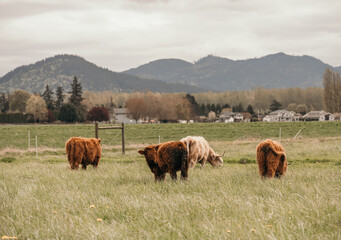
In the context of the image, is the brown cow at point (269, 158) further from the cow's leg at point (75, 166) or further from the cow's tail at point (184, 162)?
the cow's leg at point (75, 166)

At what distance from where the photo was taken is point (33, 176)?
11742 mm

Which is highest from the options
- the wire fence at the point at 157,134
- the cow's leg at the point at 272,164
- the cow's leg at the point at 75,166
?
the cow's leg at the point at 272,164

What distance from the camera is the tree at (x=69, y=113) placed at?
95438mm

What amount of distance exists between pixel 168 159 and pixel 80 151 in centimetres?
507

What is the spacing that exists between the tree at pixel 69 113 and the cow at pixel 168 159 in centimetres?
8900

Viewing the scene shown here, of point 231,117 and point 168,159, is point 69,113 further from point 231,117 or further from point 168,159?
point 168,159

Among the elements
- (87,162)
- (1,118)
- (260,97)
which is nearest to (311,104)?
(260,97)

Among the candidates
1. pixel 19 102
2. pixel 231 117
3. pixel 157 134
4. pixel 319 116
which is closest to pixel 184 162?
pixel 157 134

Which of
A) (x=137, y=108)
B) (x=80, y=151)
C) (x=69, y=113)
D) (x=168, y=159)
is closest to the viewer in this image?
(x=168, y=159)

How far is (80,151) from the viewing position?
13.5m

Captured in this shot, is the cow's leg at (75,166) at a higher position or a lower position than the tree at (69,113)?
lower

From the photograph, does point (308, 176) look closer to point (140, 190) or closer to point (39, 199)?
point (140, 190)

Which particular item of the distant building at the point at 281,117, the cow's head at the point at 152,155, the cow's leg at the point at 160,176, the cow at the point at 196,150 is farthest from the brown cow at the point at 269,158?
the distant building at the point at 281,117

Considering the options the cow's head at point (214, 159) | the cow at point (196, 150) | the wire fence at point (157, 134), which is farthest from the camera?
the wire fence at point (157, 134)
